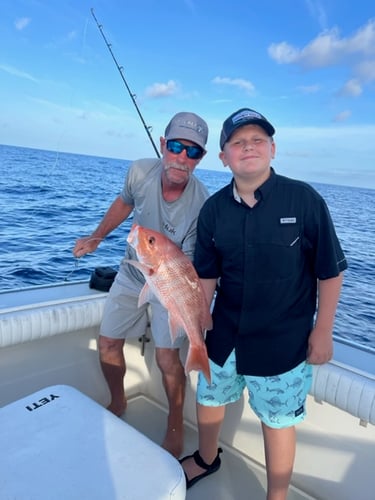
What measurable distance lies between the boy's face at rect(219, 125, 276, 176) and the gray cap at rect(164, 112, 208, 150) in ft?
1.66

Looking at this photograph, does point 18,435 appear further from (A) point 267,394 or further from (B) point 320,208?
(B) point 320,208

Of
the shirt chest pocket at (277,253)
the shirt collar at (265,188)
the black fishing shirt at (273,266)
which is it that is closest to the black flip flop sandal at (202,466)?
the black fishing shirt at (273,266)

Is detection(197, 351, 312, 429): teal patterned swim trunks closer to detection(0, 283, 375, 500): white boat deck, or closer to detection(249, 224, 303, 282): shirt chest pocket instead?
detection(0, 283, 375, 500): white boat deck

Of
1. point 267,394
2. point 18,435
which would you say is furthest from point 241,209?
point 18,435

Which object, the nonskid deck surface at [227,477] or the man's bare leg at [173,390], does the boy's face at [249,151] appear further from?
the nonskid deck surface at [227,477]

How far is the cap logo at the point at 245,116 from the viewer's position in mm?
1827

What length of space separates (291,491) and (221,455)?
0.50 m

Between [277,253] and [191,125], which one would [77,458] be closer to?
[277,253]

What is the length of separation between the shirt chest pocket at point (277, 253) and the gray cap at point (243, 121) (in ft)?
1.58

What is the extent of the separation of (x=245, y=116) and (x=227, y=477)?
2168 mm

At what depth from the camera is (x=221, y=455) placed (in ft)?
8.69

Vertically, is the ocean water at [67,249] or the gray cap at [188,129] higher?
the gray cap at [188,129]

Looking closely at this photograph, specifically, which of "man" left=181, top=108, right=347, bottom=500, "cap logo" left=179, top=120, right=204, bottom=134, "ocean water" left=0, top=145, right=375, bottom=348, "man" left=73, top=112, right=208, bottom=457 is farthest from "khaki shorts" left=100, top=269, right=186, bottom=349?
"cap logo" left=179, top=120, right=204, bottom=134

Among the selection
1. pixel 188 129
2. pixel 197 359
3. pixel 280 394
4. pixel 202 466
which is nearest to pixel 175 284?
pixel 197 359
